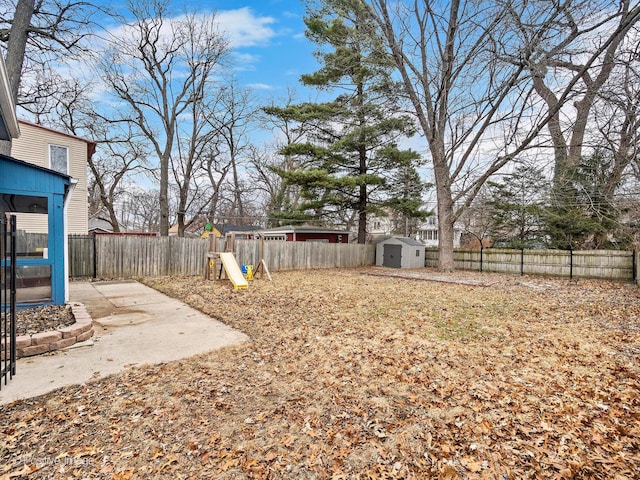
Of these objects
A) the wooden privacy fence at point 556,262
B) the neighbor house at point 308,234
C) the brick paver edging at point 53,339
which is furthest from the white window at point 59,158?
the wooden privacy fence at point 556,262

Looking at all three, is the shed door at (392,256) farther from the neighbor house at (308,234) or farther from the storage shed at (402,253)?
the neighbor house at (308,234)

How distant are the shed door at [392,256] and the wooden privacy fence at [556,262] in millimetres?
2564

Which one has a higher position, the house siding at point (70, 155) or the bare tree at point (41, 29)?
the bare tree at point (41, 29)

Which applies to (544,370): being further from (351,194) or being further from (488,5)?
(351,194)

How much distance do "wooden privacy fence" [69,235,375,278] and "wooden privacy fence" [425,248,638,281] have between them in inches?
294

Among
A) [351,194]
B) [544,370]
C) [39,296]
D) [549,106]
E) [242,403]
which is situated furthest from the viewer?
[351,194]

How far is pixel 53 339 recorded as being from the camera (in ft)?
12.3

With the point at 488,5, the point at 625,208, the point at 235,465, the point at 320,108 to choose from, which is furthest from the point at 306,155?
the point at 235,465

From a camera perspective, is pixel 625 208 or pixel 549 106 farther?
pixel 549 106

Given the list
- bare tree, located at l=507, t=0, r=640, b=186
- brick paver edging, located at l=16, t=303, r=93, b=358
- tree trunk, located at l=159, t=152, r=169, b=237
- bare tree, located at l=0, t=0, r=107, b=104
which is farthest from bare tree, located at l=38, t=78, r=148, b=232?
bare tree, located at l=507, t=0, r=640, b=186

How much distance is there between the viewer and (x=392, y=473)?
6.46 feet

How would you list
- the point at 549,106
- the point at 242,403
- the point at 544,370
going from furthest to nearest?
1. the point at 549,106
2. the point at 544,370
3. the point at 242,403

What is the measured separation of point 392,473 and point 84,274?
11144 mm

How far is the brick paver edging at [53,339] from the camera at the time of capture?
3.56 metres
